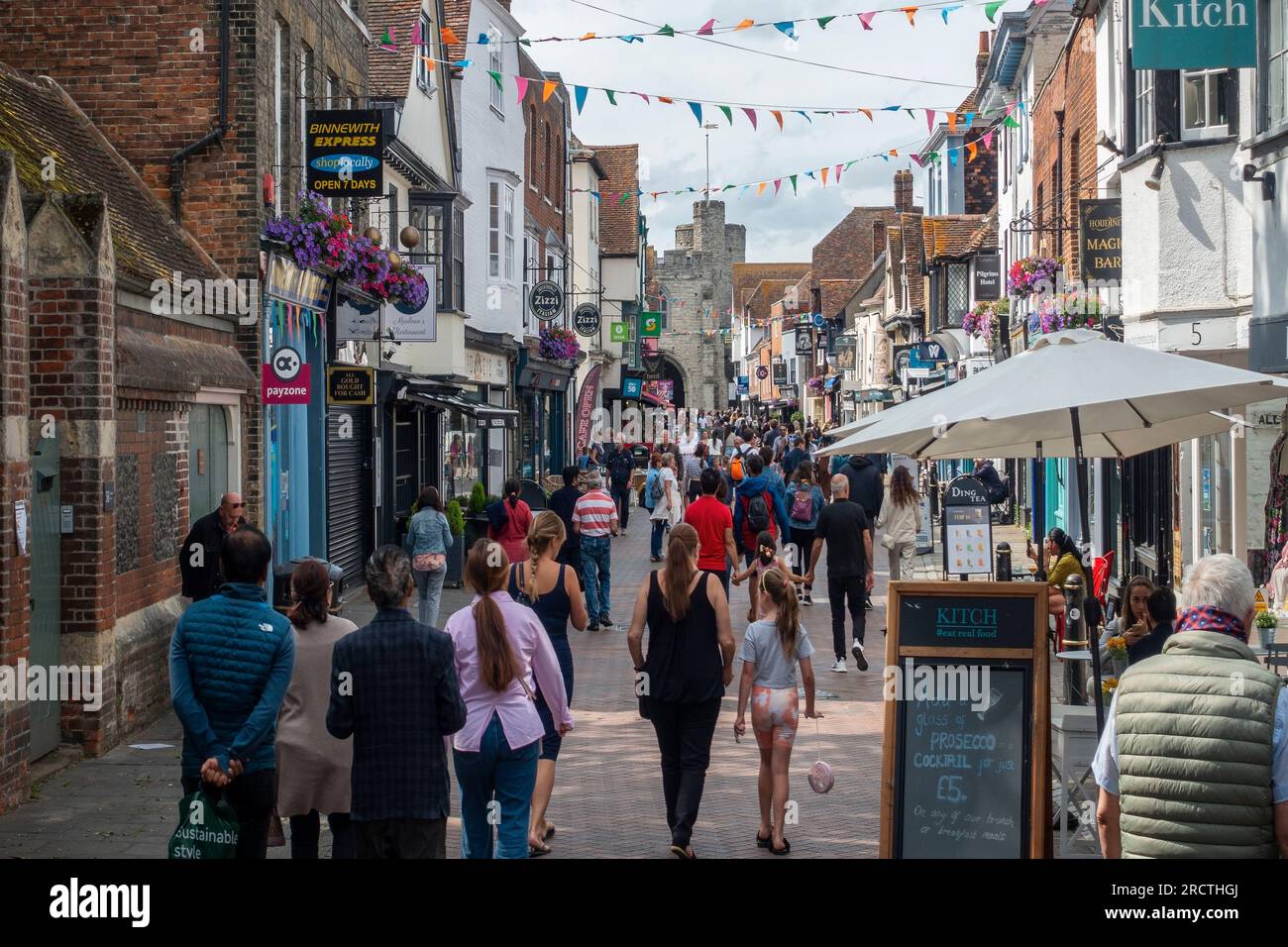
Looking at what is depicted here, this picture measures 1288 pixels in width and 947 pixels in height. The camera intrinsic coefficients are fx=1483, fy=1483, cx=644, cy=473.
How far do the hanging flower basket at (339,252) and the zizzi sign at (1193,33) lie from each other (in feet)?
27.2

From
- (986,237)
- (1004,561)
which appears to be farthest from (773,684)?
(986,237)

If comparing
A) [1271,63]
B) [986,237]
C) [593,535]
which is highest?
[986,237]

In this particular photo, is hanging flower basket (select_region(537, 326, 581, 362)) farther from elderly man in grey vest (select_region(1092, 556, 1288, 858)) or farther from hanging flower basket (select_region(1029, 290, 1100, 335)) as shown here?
elderly man in grey vest (select_region(1092, 556, 1288, 858))

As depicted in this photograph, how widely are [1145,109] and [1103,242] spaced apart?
6.47ft

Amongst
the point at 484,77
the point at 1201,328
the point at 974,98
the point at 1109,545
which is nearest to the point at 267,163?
the point at 1201,328

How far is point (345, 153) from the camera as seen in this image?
16.2m

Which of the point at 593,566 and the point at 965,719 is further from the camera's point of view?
the point at 593,566

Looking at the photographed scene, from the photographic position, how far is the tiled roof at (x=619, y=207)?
52000 mm

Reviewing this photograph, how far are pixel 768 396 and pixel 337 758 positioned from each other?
9589 centimetres

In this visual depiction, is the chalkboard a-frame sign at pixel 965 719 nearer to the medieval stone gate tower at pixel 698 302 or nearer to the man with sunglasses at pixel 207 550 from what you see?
the man with sunglasses at pixel 207 550

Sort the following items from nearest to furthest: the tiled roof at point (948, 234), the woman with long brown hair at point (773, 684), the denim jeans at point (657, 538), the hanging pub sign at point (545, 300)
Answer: the woman with long brown hair at point (773, 684)
the denim jeans at point (657, 538)
the hanging pub sign at point (545, 300)
the tiled roof at point (948, 234)

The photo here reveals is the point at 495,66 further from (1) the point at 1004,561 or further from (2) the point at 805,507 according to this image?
(1) the point at 1004,561

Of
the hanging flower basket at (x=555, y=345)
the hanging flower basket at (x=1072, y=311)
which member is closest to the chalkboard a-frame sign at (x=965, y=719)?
the hanging flower basket at (x=1072, y=311)
